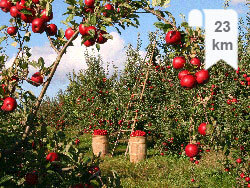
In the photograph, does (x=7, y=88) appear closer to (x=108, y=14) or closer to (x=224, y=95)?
(x=108, y=14)

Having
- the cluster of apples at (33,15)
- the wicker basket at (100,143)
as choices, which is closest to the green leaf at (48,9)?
the cluster of apples at (33,15)

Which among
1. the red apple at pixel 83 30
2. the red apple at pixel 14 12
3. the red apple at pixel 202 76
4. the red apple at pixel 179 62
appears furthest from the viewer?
the red apple at pixel 14 12

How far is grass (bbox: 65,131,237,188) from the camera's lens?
5.69m

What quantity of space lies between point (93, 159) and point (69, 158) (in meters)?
0.16

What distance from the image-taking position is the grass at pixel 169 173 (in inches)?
224

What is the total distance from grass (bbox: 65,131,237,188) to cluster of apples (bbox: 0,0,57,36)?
3.19 meters

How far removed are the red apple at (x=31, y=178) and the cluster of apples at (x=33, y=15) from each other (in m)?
0.95

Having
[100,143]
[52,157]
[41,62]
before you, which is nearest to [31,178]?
[52,157]

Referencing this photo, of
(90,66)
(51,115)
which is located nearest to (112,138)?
(90,66)

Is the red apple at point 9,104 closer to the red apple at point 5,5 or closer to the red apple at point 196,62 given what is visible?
the red apple at point 5,5

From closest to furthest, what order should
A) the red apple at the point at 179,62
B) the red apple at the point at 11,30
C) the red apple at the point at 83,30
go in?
the red apple at the point at 179,62
the red apple at the point at 83,30
the red apple at the point at 11,30

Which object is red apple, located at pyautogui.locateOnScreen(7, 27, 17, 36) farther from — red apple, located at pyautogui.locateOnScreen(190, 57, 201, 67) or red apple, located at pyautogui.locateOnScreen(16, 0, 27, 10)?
red apple, located at pyautogui.locateOnScreen(190, 57, 201, 67)

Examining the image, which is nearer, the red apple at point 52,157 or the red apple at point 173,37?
the red apple at point 173,37

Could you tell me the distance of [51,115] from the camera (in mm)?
20578
